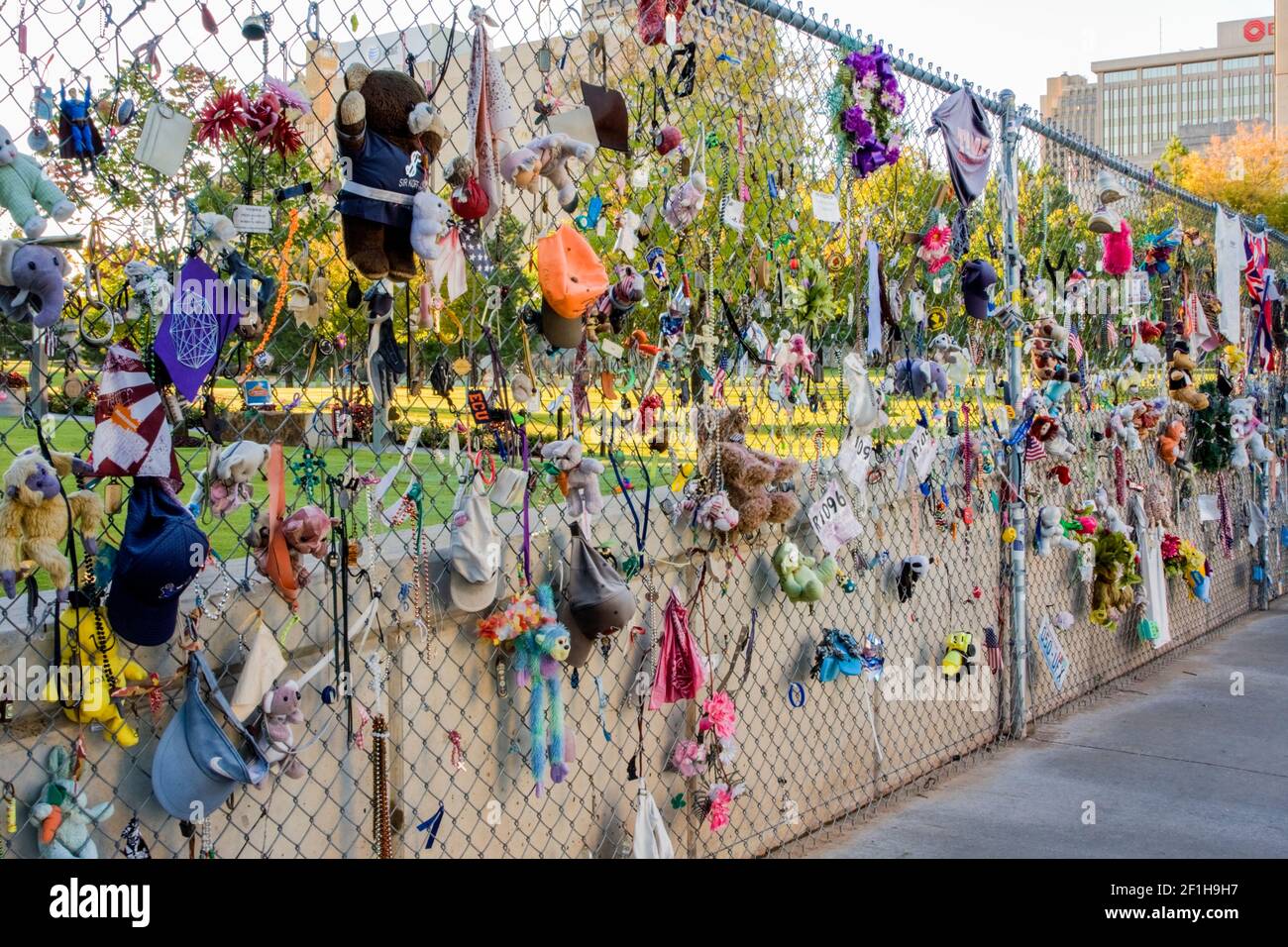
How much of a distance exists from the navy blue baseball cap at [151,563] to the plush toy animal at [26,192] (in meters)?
0.48

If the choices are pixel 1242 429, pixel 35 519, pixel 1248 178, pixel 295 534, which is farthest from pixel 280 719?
pixel 1248 178

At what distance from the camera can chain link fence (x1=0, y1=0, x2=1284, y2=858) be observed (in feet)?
7.36

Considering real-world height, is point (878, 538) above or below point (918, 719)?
above

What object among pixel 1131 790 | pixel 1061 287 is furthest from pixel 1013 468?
pixel 1131 790

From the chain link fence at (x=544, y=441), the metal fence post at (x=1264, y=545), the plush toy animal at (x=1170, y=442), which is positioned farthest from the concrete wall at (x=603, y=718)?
the metal fence post at (x=1264, y=545)

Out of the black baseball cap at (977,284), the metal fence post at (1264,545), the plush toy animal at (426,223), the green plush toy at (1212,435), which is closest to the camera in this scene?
the plush toy animal at (426,223)

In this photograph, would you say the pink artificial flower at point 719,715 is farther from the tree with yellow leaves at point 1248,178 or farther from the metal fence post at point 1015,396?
the tree with yellow leaves at point 1248,178

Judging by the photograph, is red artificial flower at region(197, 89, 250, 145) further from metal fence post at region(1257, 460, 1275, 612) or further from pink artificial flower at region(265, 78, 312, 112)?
metal fence post at region(1257, 460, 1275, 612)

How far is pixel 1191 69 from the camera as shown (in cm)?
10956

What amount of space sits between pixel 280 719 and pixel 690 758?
4.61 ft

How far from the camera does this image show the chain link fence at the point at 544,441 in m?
2.24

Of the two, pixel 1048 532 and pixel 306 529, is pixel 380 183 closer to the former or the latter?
pixel 306 529
